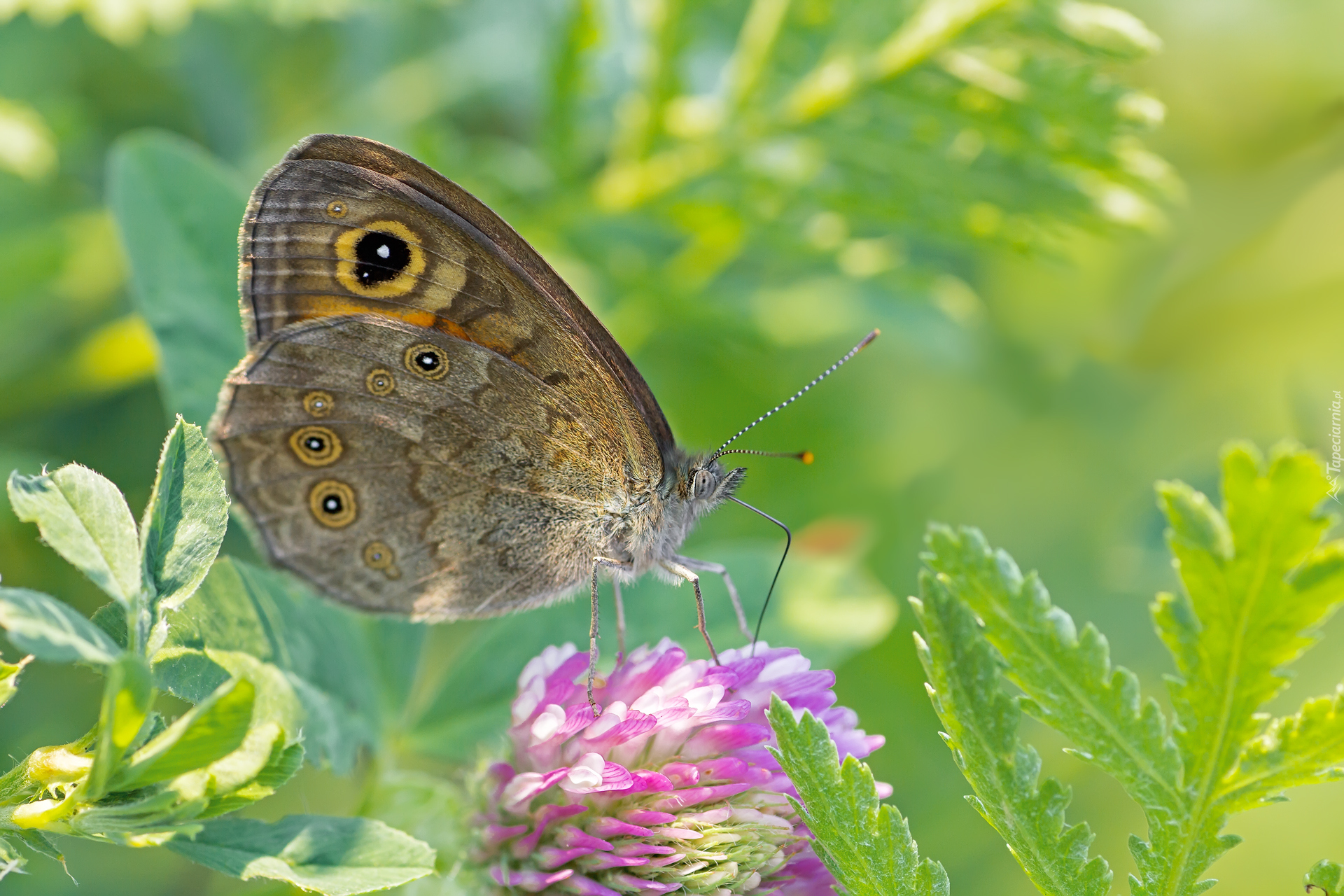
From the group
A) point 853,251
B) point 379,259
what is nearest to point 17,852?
point 379,259

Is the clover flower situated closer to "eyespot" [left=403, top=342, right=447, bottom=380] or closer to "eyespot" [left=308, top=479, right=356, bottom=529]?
"eyespot" [left=308, top=479, right=356, bottom=529]

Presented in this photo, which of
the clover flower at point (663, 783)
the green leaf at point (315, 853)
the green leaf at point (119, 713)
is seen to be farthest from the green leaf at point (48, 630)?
the clover flower at point (663, 783)

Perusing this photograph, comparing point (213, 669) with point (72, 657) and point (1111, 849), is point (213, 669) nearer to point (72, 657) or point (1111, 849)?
point (72, 657)

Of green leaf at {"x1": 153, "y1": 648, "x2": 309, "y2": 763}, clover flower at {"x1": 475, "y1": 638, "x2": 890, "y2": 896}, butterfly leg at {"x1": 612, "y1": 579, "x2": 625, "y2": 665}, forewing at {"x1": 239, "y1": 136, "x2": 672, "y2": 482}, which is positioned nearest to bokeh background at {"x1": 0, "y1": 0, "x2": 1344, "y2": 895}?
butterfly leg at {"x1": 612, "y1": 579, "x2": 625, "y2": 665}

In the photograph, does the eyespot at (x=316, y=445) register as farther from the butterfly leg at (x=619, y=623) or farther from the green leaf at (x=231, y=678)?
the butterfly leg at (x=619, y=623)

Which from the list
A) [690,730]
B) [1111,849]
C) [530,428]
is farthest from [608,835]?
[1111,849]

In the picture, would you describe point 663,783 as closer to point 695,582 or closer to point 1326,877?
point 695,582
